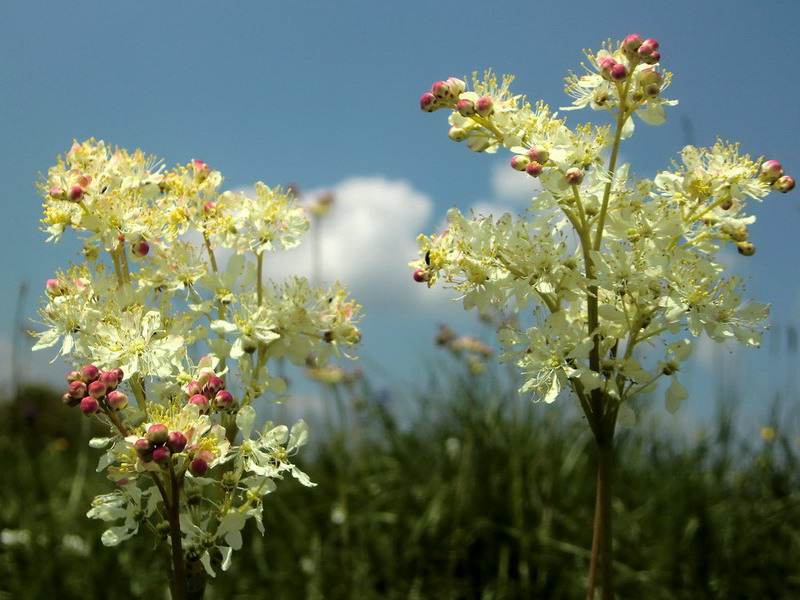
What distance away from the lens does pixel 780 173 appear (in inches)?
64.2

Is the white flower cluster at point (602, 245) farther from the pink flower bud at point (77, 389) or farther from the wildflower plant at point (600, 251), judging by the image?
the pink flower bud at point (77, 389)

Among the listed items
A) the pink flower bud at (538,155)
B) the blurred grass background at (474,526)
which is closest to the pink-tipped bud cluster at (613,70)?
the pink flower bud at (538,155)

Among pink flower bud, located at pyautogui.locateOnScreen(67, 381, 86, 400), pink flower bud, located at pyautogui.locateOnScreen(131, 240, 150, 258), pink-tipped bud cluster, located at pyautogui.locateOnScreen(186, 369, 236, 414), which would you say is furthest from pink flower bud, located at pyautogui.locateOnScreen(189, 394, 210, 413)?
pink flower bud, located at pyautogui.locateOnScreen(131, 240, 150, 258)

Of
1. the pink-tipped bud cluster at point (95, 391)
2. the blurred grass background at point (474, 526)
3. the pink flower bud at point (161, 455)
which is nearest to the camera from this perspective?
the pink flower bud at point (161, 455)

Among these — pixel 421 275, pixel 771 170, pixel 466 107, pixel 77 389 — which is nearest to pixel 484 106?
pixel 466 107

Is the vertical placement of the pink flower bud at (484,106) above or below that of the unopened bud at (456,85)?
below

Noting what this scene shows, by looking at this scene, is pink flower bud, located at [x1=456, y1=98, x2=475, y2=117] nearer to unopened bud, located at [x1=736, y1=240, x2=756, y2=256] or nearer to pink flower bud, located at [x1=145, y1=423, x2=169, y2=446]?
unopened bud, located at [x1=736, y1=240, x2=756, y2=256]

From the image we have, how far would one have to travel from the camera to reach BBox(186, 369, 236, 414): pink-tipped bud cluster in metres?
1.44

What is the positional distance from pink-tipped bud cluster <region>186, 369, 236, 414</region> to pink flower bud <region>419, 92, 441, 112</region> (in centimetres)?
76

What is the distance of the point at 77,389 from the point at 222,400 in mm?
281

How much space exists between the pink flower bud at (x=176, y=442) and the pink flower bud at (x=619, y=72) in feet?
3.74

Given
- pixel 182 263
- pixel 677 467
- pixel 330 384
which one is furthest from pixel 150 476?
pixel 677 467

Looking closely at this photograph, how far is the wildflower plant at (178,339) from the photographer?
55.5 inches

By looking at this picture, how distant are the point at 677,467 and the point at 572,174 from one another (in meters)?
4.13
